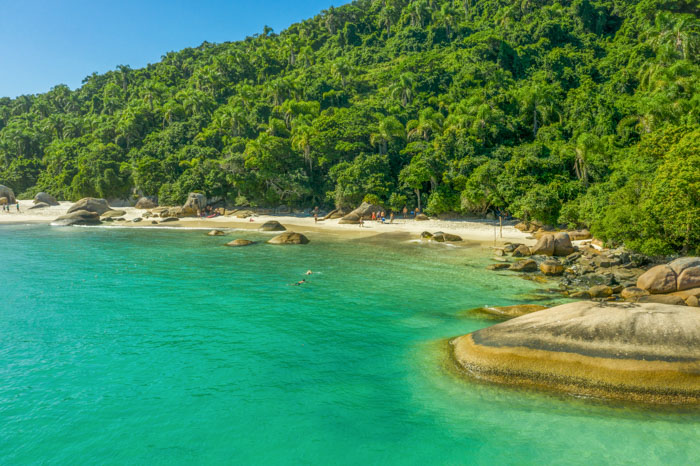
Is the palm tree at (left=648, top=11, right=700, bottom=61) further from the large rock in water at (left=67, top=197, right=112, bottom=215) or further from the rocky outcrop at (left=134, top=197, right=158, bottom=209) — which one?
the large rock in water at (left=67, top=197, right=112, bottom=215)

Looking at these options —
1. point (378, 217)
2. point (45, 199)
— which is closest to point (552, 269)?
point (378, 217)

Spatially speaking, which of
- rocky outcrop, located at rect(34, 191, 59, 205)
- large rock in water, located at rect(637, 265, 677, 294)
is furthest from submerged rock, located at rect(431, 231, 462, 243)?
rocky outcrop, located at rect(34, 191, 59, 205)

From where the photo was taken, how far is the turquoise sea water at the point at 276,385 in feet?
30.7

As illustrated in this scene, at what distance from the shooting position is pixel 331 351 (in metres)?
14.9

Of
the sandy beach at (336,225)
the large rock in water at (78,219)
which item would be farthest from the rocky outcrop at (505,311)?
the large rock in water at (78,219)

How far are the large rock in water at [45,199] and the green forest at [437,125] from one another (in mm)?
3855

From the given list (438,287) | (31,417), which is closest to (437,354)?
(438,287)

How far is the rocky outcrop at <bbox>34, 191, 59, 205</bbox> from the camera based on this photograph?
266ft

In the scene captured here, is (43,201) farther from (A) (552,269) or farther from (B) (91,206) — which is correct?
(A) (552,269)

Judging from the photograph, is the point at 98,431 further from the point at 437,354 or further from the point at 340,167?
the point at 340,167

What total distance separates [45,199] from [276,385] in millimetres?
94136

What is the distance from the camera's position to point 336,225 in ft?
180

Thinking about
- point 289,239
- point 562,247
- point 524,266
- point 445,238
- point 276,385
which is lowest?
point 276,385

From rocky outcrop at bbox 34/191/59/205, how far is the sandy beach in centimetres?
659
